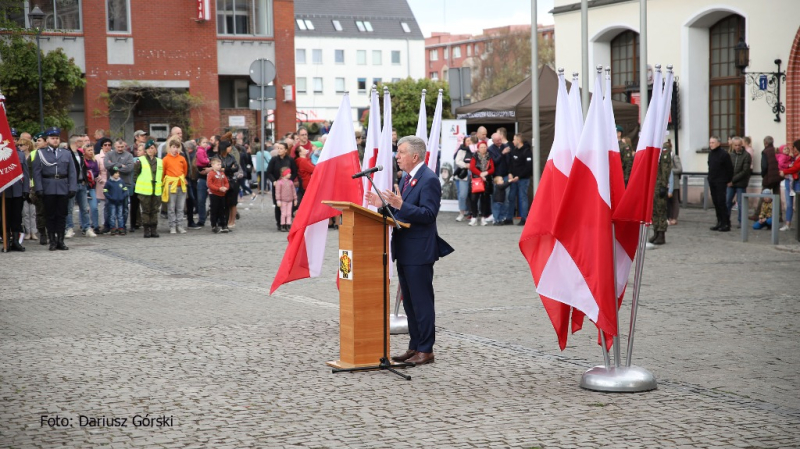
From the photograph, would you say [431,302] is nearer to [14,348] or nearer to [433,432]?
[433,432]

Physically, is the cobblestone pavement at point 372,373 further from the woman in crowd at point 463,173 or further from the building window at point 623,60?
the building window at point 623,60

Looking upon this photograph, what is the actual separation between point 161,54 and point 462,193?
23.4 metres

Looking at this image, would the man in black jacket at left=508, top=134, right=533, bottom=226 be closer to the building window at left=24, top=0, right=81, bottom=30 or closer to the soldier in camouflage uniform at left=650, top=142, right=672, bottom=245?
the soldier in camouflage uniform at left=650, top=142, right=672, bottom=245

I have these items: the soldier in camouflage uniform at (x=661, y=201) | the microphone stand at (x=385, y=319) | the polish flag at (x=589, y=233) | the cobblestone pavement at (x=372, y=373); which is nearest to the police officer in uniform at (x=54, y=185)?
the cobblestone pavement at (x=372, y=373)

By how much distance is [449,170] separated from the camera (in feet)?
81.8

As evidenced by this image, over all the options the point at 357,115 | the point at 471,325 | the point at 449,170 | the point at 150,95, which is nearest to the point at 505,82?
the point at 357,115

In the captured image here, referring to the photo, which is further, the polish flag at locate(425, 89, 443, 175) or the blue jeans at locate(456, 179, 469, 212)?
the blue jeans at locate(456, 179, 469, 212)

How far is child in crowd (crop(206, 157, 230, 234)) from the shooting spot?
20.7 metres

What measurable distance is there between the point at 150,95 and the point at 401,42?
6467 centimetres

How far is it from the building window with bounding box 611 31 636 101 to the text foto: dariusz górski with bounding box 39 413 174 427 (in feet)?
80.7

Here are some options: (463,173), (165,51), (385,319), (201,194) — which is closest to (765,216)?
(463,173)

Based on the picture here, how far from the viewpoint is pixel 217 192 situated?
68.0 feet

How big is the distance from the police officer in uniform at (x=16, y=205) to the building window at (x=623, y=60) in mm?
17765

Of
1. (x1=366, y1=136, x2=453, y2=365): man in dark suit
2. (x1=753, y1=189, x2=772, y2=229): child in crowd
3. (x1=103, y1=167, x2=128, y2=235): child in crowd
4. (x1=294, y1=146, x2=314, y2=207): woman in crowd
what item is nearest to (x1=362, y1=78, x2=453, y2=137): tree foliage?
(x1=294, y1=146, x2=314, y2=207): woman in crowd
